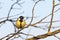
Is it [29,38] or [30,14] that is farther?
[30,14]

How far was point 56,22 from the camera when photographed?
83 centimetres

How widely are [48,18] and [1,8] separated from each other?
237 mm

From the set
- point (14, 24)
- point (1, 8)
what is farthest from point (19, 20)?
point (1, 8)

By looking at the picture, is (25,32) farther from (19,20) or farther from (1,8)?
(1,8)

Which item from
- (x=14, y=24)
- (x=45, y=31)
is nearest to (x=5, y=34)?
(x=14, y=24)

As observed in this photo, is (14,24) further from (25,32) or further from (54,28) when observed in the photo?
(54,28)

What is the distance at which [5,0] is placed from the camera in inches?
37.1

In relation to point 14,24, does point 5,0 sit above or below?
above

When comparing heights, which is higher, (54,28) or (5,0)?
(5,0)

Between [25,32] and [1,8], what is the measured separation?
0.20m

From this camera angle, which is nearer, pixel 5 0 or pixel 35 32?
pixel 35 32

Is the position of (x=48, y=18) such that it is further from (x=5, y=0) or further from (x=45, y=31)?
(x=5, y=0)

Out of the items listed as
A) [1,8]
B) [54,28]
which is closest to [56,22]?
[54,28]

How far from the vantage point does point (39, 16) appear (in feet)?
2.83
